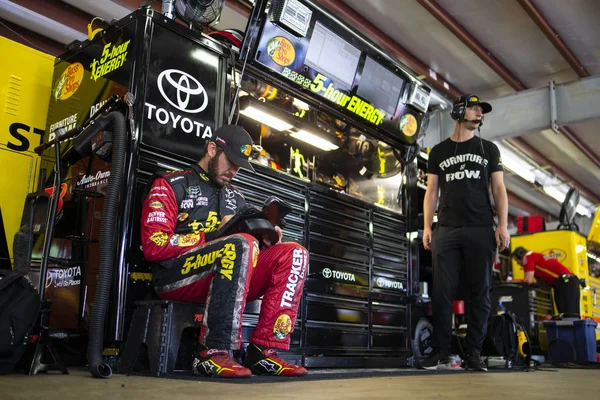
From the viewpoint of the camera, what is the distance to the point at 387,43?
20.6 feet

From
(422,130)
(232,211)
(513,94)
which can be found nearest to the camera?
(232,211)

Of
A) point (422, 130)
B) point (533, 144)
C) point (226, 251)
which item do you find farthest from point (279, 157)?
point (533, 144)

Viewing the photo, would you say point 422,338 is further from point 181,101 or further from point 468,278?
point 181,101

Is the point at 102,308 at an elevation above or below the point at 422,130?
below

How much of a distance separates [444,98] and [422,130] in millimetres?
2504

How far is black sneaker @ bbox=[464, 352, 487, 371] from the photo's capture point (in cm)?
350

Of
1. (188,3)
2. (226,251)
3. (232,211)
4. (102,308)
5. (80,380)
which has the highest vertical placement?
(188,3)

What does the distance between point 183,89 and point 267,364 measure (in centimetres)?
146

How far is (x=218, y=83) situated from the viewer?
3146 mm

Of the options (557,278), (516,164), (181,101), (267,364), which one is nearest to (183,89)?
(181,101)

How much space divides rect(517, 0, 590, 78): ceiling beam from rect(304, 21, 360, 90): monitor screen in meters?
2.33

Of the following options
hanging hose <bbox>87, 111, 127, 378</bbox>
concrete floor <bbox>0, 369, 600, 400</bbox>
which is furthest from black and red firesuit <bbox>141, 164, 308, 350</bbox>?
concrete floor <bbox>0, 369, 600, 400</bbox>

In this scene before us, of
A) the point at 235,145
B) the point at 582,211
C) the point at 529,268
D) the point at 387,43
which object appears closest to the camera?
the point at 235,145

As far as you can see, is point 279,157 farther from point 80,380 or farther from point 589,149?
point 589,149
